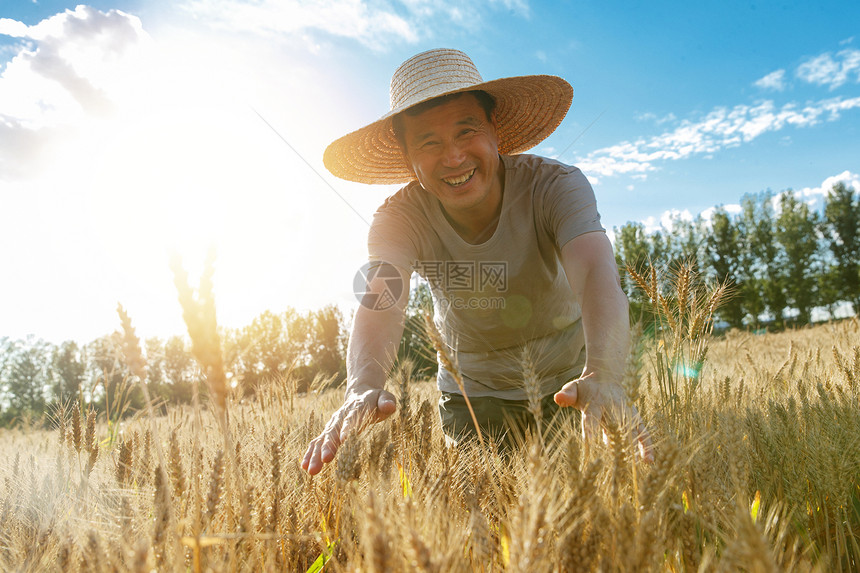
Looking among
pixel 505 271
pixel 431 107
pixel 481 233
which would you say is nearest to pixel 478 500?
pixel 505 271

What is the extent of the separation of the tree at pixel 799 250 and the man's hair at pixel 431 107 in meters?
45.3

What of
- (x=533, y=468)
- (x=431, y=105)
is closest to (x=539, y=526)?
(x=533, y=468)

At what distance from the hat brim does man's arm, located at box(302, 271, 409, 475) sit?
117cm

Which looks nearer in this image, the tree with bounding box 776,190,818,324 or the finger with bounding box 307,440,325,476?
the finger with bounding box 307,440,325,476

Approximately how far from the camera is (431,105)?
2.99m

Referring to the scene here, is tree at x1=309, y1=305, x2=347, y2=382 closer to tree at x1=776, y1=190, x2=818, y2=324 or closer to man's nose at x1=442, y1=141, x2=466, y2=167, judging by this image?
man's nose at x1=442, y1=141, x2=466, y2=167

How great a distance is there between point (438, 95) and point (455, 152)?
345 millimetres

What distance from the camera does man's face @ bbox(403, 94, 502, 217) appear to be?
9.73 ft

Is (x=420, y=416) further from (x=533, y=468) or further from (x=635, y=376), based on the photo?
(x=533, y=468)

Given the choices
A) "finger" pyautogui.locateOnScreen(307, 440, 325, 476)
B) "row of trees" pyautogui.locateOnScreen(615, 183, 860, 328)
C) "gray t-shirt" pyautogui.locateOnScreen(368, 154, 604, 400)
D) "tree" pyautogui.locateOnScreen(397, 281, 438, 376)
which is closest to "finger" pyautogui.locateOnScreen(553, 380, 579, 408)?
"tree" pyautogui.locateOnScreen(397, 281, 438, 376)

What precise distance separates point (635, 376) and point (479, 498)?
54 cm

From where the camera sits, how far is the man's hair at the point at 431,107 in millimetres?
2986

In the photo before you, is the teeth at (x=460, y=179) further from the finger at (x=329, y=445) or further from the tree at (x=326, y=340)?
the tree at (x=326, y=340)

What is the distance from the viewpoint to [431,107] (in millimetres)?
2994
